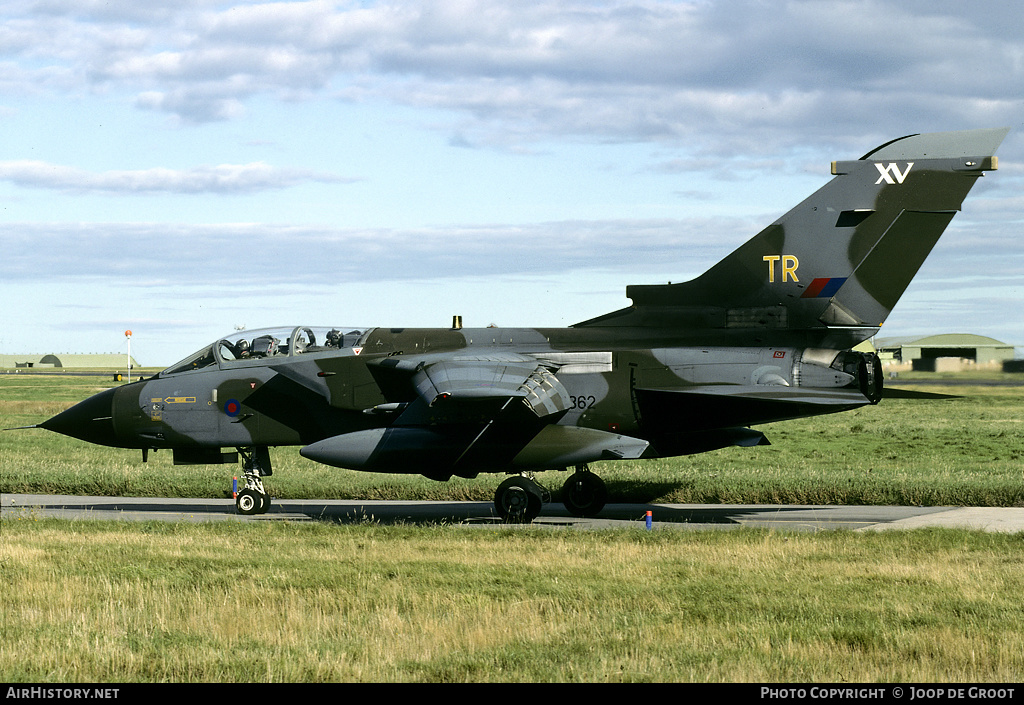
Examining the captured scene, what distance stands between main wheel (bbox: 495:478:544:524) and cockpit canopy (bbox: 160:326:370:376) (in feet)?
12.8

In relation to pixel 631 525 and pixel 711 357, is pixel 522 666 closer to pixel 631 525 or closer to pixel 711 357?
pixel 631 525

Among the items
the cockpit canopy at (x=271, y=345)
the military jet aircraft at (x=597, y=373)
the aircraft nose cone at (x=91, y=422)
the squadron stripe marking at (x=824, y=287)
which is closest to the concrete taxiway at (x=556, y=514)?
the military jet aircraft at (x=597, y=373)

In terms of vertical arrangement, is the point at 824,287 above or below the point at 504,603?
above

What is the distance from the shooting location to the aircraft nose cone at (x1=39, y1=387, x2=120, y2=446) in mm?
18969

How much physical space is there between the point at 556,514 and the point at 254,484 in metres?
5.58

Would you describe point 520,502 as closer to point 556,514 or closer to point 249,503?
point 556,514

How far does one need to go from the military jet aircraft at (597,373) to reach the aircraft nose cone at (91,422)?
29 millimetres

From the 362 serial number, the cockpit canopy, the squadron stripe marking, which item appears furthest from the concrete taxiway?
the squadron stripe marking

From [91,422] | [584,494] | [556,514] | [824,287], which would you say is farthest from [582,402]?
[91,422]

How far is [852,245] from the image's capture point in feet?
58.0

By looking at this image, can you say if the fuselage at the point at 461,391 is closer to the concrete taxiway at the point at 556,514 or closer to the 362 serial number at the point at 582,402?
the 362 serial number at the point at 582,402

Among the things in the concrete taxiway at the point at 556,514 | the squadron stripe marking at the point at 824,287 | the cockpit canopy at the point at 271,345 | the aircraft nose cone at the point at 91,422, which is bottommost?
the concrete taxiway at the point at 556,514

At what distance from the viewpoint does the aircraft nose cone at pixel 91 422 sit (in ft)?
62.2

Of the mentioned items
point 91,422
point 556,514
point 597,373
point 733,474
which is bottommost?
point 556,514
